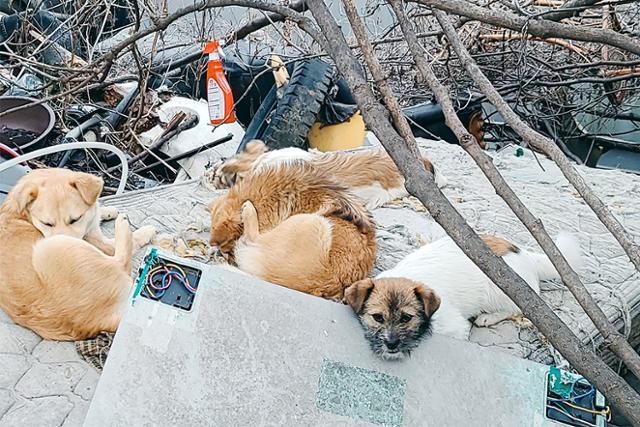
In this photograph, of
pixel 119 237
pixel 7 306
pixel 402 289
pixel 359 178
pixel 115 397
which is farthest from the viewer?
pixel 359 178

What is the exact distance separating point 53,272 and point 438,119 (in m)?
4.45

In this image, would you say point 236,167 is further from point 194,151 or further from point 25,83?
point 25,83

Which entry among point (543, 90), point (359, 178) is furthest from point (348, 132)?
point (543, 90)

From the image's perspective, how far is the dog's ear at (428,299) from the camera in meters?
2.36

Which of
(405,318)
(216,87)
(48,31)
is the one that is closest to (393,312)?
(405,318)

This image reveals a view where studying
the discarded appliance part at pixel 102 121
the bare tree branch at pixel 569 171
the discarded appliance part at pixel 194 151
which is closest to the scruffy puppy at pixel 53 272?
the bare tree branch at pixel 569 171

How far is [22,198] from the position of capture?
2785 mm

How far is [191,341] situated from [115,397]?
29 centimetres

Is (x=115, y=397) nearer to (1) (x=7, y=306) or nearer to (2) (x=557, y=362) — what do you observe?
(1) (x=7, y=306)

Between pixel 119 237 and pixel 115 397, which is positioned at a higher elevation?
pixel 115 397

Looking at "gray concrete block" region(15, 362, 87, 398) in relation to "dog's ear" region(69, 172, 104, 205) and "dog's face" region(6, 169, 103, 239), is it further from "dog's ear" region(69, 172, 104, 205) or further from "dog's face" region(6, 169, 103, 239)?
"dog's ear" region(69, 172, 104, 205)

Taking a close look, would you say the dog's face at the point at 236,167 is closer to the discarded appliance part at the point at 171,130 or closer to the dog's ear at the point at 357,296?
the discarded appliance part at the point at 171,130

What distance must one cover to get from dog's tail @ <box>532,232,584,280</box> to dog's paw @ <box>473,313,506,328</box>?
339 millimetres

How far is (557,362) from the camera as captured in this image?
2.75 m
